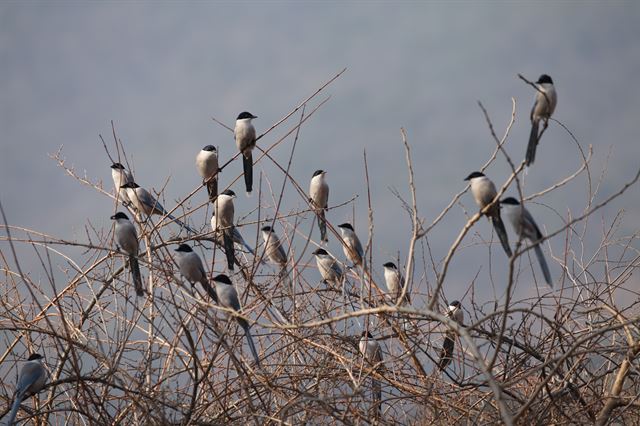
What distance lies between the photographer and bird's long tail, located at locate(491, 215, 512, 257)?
4406mm

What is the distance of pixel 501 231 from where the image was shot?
4.46 metres

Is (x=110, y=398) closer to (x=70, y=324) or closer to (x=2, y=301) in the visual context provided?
(x=70, y=324)

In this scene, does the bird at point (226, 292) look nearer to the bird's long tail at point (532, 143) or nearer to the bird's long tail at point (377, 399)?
the bird's long tail at point (377, 399)

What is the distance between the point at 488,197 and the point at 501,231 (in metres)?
0.30

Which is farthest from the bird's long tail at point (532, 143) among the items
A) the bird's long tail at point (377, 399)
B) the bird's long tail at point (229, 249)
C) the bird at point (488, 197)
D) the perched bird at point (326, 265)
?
the perched bird at point (326, 265)

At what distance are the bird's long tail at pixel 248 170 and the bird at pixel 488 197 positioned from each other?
2.79 meters

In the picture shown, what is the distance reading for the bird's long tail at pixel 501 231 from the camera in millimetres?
4406

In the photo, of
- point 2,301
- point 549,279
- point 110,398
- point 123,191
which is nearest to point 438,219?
point 549,279

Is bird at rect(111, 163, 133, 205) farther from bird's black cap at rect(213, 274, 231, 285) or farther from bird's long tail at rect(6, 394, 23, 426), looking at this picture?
bird's long tail at rect(6, 394, 23, 426)

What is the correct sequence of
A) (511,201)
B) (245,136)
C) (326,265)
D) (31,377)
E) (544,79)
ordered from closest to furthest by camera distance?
1. (511,201)
2. (31,377)
3. (544,79)
4. (245,136)
5. (326,265)

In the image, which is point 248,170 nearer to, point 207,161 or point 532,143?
point 207,161

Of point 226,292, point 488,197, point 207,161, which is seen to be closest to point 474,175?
point 488,197

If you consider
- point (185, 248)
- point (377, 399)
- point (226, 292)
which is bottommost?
point (377, 399)

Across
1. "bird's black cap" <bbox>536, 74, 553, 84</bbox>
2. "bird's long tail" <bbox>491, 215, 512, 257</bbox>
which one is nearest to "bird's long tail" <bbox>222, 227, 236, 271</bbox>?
"bird's long tail" <bbox>491, 215, 512, 257</bbox>
